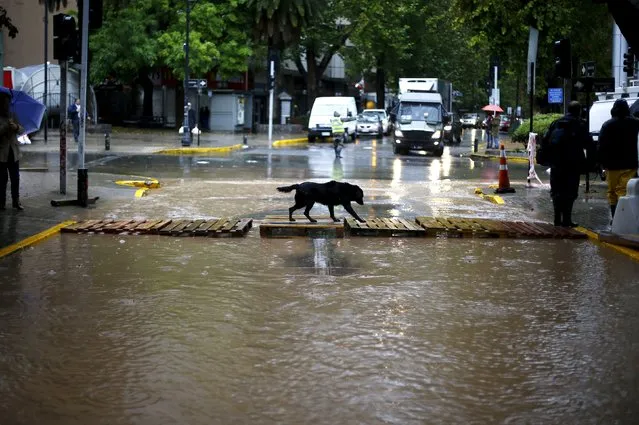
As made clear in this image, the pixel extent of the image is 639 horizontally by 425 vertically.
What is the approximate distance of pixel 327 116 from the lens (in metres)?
48.7

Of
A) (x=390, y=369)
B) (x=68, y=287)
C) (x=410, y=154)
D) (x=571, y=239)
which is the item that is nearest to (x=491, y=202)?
(x=571, y=239)

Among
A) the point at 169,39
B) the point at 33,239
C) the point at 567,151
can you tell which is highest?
the point at 169,39

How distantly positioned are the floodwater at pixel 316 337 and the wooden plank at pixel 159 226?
1385 millimetres

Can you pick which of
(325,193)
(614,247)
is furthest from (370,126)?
(614,247)

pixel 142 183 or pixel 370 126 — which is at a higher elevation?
pixel 370 126

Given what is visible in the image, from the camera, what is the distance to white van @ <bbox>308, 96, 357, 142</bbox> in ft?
159

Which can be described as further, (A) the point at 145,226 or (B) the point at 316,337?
(A) the point at 145,226

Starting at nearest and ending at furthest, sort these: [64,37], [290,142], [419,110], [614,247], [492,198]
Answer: [614,247], [64,37], [492,198], [419,110], [290,142]

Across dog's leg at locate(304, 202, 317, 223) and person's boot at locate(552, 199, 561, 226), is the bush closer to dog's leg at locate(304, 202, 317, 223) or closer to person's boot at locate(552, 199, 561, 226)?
person's boot at locate(552, 199, 561, 226)

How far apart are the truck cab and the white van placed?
904 centimetres

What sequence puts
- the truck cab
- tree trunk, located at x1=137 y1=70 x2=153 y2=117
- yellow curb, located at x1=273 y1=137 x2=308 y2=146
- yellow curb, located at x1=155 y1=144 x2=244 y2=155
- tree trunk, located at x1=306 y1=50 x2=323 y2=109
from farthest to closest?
1. tree trunk, located at x1=306 y1=50 x2=323 y2=109
2. tree trunk, located at x1=137 y1=70 x2=153 y2=117
3. yellow curb, located at x1=273 y1=137 x2=308 y2=146
4. the truck cab
5. yellow curb, located at x1=155 y1=144 x2=244 y2=155

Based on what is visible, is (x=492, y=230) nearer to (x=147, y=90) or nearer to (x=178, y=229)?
(x=178, y=229)

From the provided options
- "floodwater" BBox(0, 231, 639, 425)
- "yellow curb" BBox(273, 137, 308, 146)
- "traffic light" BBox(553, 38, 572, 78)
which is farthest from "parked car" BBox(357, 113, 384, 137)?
"floodwater" BBox(0, 231, 639, 425)

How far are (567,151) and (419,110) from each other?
26.3m
